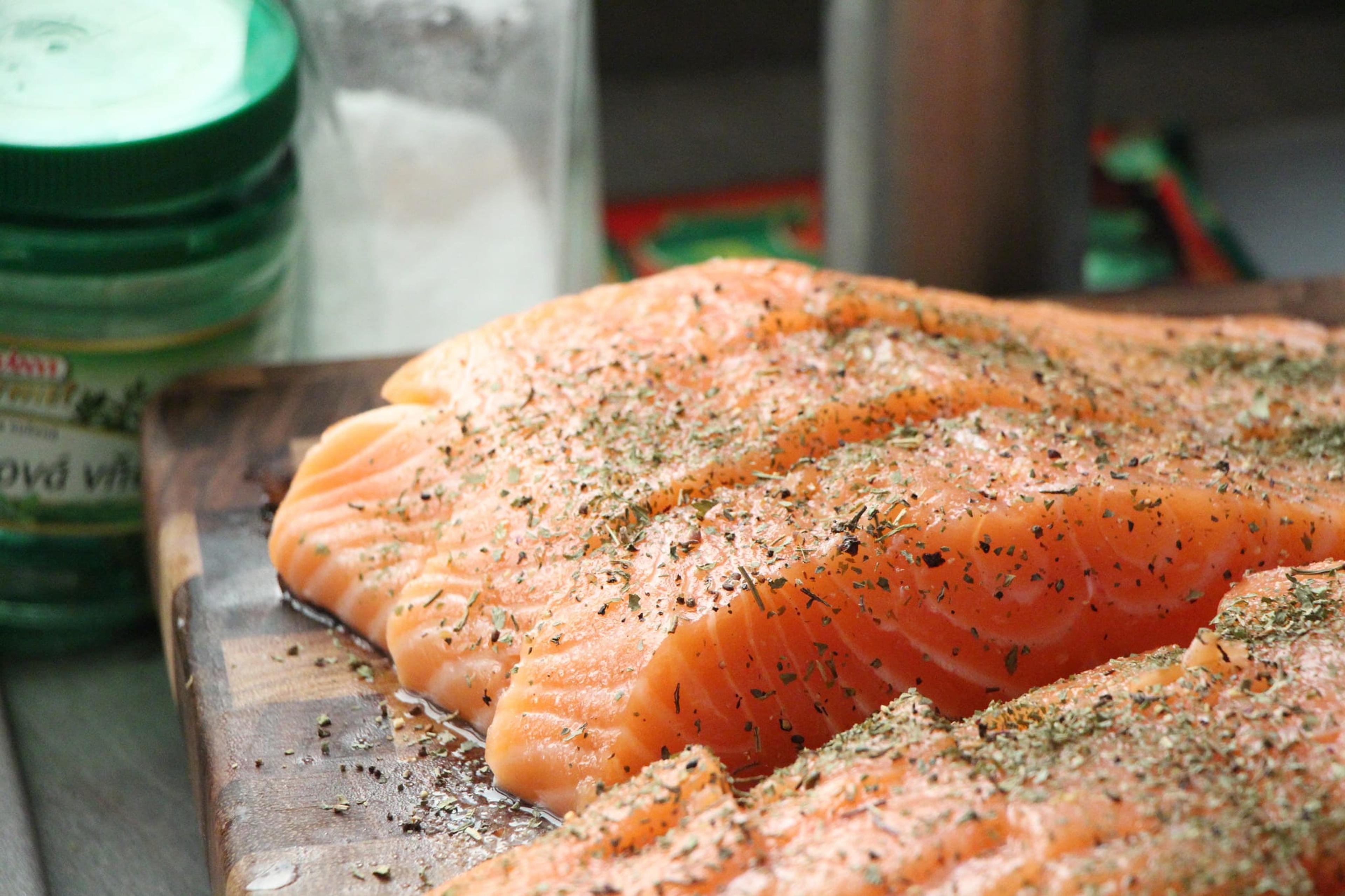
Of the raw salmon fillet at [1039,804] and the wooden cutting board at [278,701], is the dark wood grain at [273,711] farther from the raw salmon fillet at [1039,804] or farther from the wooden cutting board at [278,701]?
the raw salmon fillet at [1039,804]

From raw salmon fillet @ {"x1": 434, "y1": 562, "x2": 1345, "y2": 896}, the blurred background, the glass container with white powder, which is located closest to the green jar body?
the blurred background

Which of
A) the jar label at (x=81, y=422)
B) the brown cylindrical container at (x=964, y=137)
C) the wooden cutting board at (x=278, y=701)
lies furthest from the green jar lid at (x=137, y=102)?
the brown cylindrical container at (x=964, y=137)

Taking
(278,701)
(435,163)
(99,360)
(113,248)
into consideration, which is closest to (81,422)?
(99,360)

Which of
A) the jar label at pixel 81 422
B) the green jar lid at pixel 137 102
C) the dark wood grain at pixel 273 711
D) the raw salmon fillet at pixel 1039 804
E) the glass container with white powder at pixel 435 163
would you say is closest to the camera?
the raw salmon fillet at pixel 1039 804

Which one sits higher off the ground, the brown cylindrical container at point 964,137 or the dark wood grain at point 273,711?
the brown cylindrical container at point 964,137

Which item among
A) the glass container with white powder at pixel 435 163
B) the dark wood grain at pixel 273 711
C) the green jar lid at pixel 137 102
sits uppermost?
the green jar lid at pixel 137 102

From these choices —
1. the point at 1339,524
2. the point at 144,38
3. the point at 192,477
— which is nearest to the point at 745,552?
the point at 1339,524

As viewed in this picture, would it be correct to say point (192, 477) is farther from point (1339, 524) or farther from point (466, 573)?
point (1339, 524)
